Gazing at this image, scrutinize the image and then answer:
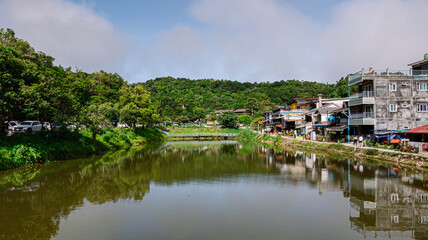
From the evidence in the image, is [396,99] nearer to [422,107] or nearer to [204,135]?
[422,107]

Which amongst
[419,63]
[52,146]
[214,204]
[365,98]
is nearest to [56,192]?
[214,204]

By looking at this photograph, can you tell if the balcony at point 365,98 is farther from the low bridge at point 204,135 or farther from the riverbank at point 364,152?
the low bridge at point 204,135

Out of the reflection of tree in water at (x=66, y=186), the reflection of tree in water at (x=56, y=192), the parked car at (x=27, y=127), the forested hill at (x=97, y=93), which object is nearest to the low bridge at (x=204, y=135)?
the forested hill at (x=97, y=93)

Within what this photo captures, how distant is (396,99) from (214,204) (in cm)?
2720

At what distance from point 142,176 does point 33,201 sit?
25.3 ft

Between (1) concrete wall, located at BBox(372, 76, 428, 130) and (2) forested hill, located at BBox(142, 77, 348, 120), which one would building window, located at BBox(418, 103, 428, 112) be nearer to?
(1) concrete wall, located at BBox(372, 76, 428, 130)

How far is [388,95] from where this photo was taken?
3114cm

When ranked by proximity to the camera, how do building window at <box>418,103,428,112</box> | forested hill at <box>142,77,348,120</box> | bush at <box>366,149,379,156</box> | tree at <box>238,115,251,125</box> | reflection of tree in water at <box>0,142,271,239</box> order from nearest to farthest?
reflection of tree in water at <box>0,142,271,239</box>
bush at <box>366,149,379,156</box>
building window at <box>418,103,428,112</box>
tree at <box>238,115,251,125</box>
forested hill at <box>142,77,348,120</box>

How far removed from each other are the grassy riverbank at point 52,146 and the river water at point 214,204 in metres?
1.66

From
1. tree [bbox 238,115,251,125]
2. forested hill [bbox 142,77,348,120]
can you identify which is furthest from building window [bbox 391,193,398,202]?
tree [bbox 238,115,251,125]

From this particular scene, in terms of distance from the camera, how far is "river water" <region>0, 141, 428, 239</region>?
995 centimetres

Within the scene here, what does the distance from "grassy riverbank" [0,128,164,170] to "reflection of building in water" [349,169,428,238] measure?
2252 cm

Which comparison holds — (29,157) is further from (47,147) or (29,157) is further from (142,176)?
(142,176)

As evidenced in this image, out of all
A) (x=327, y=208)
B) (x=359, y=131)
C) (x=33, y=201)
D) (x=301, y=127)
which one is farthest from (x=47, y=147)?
(x=301, y=127)
